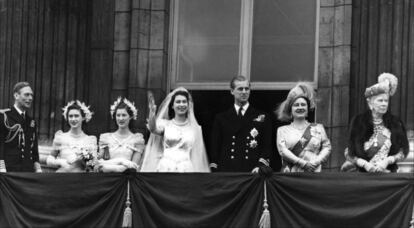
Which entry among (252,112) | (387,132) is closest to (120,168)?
(252,112)

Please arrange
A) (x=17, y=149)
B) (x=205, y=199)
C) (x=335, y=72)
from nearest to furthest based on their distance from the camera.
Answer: (x=205, y=199), (x=17, y=149), (x=335, y=72)

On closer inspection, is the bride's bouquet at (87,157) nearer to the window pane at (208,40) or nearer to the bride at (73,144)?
the bride at (73,144)

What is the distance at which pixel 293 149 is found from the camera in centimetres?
2372

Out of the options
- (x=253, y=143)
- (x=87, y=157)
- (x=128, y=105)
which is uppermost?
(x=128, y=105)

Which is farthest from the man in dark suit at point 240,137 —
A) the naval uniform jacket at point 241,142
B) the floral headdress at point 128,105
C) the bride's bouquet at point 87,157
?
the bride's bouquet at point 87,157

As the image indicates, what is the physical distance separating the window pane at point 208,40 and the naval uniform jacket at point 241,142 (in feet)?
8.80

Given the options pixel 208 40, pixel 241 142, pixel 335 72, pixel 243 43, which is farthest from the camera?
pixel 208 40

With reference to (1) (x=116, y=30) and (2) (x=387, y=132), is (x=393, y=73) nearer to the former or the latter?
(2) (x=387, y=132)

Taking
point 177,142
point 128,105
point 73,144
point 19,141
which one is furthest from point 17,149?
point 177,142

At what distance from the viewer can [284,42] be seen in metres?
26.7

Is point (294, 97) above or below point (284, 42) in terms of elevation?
below

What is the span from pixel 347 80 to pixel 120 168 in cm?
377

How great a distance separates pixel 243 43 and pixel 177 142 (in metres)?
3.14

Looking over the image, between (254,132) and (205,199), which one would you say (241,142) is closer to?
(254,132)
